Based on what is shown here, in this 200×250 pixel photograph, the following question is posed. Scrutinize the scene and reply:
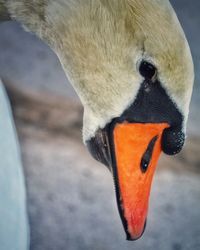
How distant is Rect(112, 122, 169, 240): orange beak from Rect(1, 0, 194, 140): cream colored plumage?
0.12 feet

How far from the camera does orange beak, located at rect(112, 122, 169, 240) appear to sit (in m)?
1.04

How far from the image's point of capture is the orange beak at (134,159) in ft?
3.42

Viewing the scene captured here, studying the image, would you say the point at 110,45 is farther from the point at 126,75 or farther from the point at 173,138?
the point at 173,138

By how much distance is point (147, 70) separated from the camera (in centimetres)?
99

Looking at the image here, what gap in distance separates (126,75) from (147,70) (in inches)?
1.6

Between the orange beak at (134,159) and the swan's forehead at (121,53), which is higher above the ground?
the swan's forehead at (121,53)

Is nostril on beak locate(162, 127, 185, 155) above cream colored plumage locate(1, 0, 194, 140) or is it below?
below

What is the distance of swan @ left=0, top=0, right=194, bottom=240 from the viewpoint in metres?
0.98

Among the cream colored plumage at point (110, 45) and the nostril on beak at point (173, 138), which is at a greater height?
the cream colored plumage at point (110, 45)

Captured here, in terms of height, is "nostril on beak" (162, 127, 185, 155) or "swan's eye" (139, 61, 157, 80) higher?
"swan's eye" (139, 61, 157, 80)

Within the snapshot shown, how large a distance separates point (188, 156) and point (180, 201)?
4.7 inches

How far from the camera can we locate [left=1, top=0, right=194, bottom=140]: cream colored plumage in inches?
38.5

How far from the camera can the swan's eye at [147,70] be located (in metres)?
0.98

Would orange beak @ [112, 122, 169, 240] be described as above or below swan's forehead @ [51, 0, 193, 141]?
below
